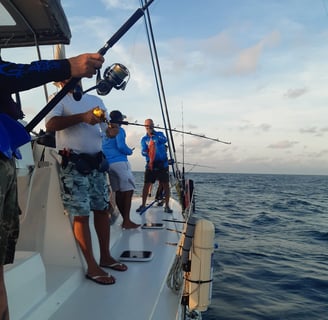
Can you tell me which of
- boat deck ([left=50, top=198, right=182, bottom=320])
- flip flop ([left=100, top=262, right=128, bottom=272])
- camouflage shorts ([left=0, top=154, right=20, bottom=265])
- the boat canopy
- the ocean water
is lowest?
the ocean water

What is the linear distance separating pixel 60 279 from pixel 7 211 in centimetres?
124

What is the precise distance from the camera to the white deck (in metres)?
2.21

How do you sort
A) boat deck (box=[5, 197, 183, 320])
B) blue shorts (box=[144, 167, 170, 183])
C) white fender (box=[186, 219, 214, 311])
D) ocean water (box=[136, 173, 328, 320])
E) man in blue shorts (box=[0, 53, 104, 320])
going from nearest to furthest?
man in blue shorts (box=[0, 53, 104, 320])
boat deck (box=[5, 197, 183, 320])
white fender (box=[186, 219, 214, 311])
ocean water (box=[136, 173, 328, 320])
blue shorts (box=[144, 167, 170, 183])

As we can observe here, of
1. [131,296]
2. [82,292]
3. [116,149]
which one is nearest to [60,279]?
[82,292]

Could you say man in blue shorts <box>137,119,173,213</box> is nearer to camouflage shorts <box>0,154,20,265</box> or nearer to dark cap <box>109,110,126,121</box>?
dark cap <box>109,110,126,121</box>

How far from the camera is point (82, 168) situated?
2727 mm

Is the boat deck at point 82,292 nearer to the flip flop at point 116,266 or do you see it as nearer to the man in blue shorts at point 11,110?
the flip flop at point 116,266

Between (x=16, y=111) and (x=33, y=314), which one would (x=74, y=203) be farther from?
Answer: (x=16, y=111)

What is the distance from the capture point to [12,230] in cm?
161

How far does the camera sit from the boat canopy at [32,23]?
2883 mm

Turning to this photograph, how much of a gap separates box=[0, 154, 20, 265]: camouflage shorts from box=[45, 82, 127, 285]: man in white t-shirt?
1066mm

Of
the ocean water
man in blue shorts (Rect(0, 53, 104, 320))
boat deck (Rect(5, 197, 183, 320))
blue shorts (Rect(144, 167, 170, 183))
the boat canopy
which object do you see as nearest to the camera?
man in blue shorts (Rect(0, 53, 104, 320))

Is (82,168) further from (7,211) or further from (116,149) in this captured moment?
(116,149)

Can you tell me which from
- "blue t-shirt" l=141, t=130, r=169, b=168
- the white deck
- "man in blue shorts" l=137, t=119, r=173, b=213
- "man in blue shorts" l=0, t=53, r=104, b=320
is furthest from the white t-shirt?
"blue t-shirt" l=141, t=130, r=169, b=168
